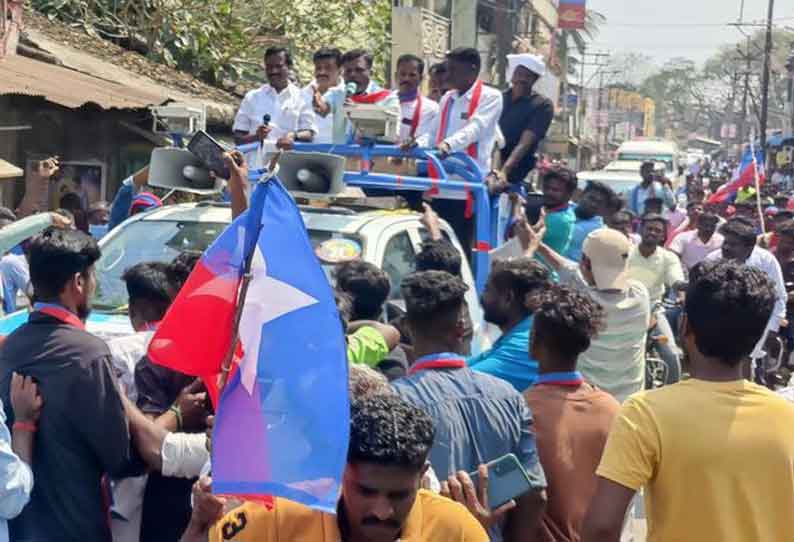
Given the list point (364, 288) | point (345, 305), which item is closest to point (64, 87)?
point (364, 288)

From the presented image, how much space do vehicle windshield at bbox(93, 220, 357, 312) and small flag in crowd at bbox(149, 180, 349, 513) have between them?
304 centimetres

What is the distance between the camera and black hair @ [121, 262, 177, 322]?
4.90 metres

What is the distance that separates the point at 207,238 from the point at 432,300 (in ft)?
9.20

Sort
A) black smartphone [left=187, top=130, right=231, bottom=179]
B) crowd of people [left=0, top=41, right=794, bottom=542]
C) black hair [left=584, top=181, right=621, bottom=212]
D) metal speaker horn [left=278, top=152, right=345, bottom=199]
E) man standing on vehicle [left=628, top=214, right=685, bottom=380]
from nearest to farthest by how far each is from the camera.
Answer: crowd of people [left=0, top=41, right=794, bottom=542], black smartphone [left=187, top=130, right=231, bottom=179], metal speaker horn [left=278, top=152, right=345, bottom=199], man standing on vehicle [left=628, top=214, right=685, bottom=380], black hair [left=584, top=181, right=621, bottom=212]

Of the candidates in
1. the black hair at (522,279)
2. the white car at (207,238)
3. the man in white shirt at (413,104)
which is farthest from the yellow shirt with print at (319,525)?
the man in white shirt at (413,104)

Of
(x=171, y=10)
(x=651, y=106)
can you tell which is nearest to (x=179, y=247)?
(x=171, y=10)

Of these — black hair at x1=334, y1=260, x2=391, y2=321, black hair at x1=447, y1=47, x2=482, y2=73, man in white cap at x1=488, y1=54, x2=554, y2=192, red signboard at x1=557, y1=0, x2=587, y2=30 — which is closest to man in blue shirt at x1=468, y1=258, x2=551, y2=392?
black hair at x1=334, y1=260, x2=391, y2=321

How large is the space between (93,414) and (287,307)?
768 millimetres

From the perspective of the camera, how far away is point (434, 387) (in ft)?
13.8

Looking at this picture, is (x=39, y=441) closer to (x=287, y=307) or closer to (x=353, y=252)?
(x=287, y=307)

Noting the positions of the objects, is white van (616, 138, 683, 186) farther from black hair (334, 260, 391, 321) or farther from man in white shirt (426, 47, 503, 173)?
black hair (334, 260, 391, 321)

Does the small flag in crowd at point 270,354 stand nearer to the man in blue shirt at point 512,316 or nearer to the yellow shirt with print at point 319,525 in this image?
the yellow shirt with print at point 319,525

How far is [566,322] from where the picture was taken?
4559 mm

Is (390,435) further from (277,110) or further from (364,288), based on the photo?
(277,110)
